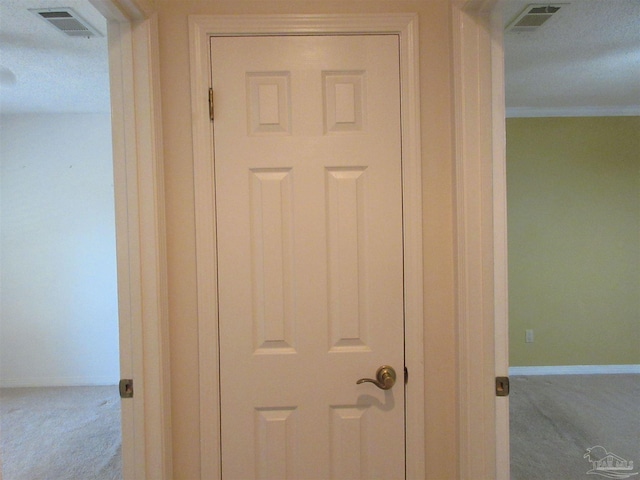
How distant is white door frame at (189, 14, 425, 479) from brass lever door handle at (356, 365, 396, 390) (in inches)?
2.4

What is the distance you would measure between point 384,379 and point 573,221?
3387mm

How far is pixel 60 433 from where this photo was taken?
113 inches

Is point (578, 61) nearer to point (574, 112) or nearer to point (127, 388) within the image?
point (574, 112)

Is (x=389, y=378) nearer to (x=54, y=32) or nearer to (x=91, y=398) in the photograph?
(x=54, y=32)

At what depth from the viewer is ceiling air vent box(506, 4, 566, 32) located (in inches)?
73.0

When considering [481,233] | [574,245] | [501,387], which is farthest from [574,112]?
[501,387]

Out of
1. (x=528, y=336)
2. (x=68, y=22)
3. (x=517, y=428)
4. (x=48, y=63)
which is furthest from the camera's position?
(x=528, y=336)

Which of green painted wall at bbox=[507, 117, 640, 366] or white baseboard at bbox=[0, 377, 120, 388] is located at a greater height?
green painted wall at bbox=[507, 117, 640, 366]

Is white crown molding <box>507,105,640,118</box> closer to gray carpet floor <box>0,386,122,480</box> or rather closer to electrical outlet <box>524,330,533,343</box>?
electrical outlet <box>524,330,533,343</box>

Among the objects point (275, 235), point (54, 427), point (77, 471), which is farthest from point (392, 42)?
point (54, 427)

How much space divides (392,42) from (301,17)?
0.99 feet

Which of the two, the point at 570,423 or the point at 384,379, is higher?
the point at 384,379

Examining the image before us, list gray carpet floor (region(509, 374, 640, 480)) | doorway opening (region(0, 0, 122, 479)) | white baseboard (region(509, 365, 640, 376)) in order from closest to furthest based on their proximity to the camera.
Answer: gray carpet floor (region(509, 374, 640, 480)), doorway opening (region(0, 0, 122, 479)), white baseboard (region(509, 365, 640, 376))

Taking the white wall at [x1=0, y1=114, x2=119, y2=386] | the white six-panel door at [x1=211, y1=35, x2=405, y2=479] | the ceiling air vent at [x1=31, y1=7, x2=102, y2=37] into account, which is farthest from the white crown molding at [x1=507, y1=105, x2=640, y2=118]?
the white wall at [x1=0, y1=114, x2=119, y2=386]
